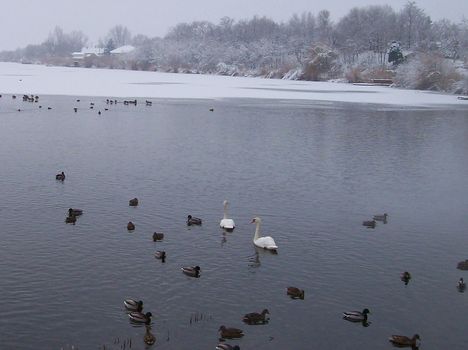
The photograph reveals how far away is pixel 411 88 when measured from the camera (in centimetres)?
10950

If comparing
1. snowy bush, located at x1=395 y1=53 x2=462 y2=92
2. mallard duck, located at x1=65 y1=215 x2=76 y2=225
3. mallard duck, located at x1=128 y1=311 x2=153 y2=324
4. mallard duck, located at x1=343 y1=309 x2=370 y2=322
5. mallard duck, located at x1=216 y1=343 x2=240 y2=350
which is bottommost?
mallard duck, located at x1=343 y1=309 x2=370 y2=322

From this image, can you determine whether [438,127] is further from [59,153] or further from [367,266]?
[367,266]

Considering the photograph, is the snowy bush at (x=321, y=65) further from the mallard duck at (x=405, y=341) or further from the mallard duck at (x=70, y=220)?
the mallard duck at (x=405, y=341)

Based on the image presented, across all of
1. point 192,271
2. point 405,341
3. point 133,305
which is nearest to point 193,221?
point 192,271

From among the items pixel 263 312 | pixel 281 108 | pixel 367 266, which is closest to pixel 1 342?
pixel 263 312

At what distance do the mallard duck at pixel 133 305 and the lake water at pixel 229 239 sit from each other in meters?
0.24

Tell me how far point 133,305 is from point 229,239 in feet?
22.1

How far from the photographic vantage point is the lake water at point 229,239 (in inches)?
611

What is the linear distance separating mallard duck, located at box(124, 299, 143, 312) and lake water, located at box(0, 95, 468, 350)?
→ 0.80 feet

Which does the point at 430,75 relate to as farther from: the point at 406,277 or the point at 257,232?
the point at 406,277

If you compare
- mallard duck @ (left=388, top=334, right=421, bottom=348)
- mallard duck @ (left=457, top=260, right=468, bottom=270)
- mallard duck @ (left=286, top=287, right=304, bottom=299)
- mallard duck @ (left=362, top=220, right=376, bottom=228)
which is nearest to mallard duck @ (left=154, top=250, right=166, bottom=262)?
mallard duck @ (left=286, top=287, right=304, bottom=299)

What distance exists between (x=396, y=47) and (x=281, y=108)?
3003 inches

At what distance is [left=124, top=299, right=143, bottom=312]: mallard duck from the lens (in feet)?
51.7

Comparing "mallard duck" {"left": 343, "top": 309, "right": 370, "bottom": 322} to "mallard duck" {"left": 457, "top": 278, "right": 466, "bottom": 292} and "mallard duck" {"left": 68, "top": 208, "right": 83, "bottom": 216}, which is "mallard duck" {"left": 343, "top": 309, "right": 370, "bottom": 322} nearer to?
"mallard duck" {"left": 457, "top": 278, "right": 466, "bottom": 292}
